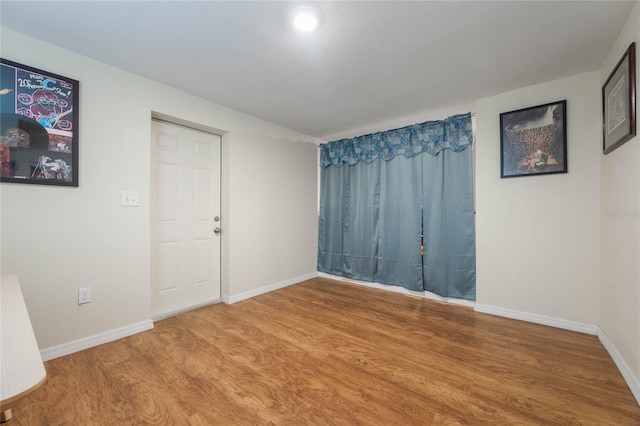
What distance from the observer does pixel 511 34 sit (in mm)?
1723

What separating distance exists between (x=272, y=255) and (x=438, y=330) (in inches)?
82.6

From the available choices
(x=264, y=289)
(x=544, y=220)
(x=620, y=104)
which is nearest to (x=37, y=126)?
(x=264, y=289)

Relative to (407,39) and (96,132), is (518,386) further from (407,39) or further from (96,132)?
(96,132)

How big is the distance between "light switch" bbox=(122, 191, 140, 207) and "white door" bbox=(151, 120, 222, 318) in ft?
0.90

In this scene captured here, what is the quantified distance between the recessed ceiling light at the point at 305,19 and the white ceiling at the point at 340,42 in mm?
49

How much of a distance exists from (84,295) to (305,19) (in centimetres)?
250

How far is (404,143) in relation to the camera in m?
3.27

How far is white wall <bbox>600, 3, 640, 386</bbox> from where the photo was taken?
1510 millimetres

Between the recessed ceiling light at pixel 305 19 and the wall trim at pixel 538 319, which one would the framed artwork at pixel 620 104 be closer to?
the wall trim at pixel 538 319

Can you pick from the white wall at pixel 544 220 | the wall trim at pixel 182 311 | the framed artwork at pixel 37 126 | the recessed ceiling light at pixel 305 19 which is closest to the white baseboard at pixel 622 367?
the white wall at pixel 544 220

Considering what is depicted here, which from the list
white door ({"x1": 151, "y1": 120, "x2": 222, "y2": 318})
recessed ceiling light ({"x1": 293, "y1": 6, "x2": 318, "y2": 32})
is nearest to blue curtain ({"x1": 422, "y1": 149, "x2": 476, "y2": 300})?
recessed ceiling light ({"x1": 293, "y1": 6, "x2": 318, "y2": 32})

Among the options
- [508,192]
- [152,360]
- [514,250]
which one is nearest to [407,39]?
[508,192]

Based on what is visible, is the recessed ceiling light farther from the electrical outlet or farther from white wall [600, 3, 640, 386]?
the electrical outlet

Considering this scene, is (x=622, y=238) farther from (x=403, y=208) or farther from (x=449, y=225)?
(x=403, y=208)
